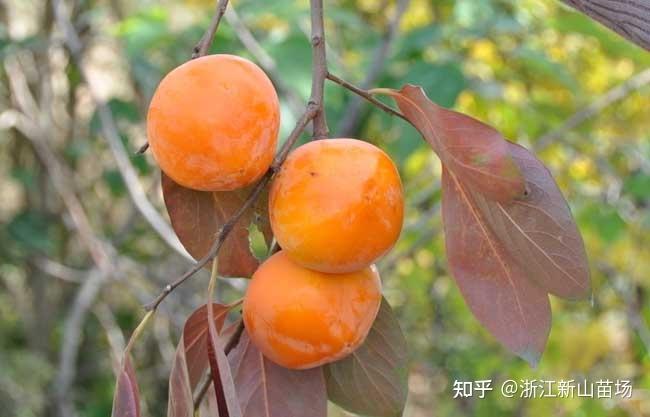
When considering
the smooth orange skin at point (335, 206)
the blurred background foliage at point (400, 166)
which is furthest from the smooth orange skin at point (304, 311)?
the blurred background foliage at point (400, 166)

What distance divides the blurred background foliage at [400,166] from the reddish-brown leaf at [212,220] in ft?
2.71

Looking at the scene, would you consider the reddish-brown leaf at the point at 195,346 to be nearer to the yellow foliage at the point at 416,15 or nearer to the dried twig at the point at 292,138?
the dried twig at the point at 292,138

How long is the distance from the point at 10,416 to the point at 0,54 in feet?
2.81

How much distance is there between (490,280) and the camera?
0.58 meters

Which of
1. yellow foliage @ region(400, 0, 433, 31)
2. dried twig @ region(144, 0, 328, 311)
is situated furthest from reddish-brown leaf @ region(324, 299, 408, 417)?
yellow foliage @ region(400, 0, 433, 31)

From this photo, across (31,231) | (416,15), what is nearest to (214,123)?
(31,231)

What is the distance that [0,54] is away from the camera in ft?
6.02

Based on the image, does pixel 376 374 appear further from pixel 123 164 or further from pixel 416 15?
pixel 416 15

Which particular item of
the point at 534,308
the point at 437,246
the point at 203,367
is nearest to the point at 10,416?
the point at 437,246

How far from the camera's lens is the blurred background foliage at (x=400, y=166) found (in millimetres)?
1608

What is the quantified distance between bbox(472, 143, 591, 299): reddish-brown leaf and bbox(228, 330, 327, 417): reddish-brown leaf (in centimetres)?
17

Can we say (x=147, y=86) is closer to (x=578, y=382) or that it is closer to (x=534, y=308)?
(x=578, y=382)

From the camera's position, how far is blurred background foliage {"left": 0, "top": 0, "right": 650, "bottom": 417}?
→ 1.61 meters

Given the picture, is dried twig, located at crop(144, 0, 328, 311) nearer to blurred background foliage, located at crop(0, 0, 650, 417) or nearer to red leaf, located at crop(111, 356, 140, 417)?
red leaf, located at crop(111, 356, 140, 417)
